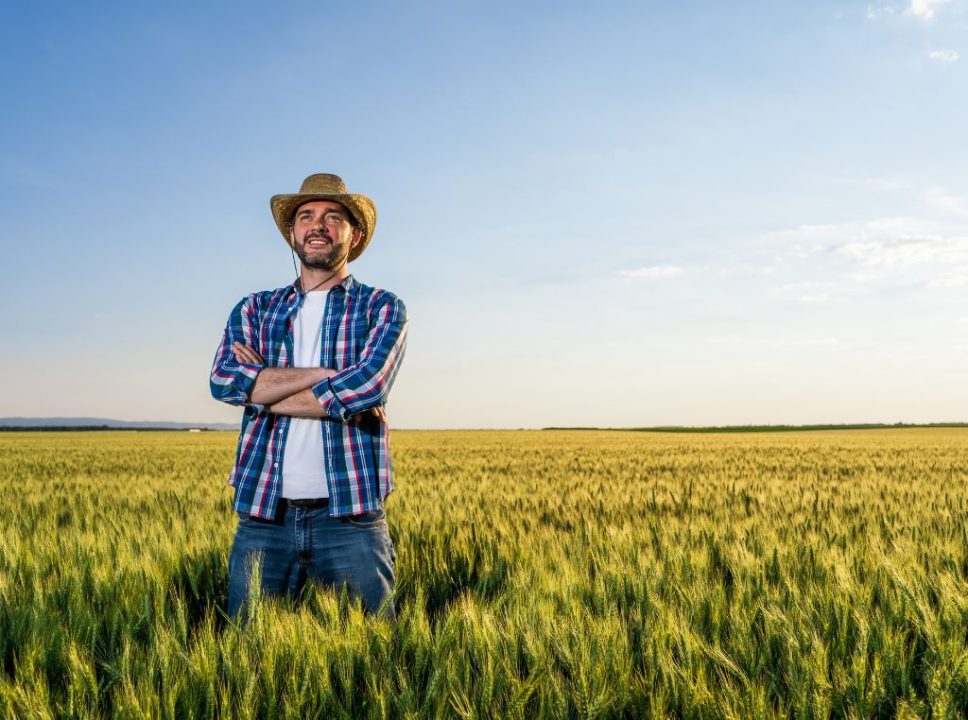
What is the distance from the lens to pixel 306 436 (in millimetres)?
2855

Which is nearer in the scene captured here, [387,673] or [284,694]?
[284,694]

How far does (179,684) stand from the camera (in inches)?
72.9

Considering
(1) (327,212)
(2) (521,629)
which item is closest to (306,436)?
(1) (327,212)

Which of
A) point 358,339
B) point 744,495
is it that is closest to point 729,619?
point 358,339

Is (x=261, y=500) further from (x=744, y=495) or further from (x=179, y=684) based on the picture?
(x=744, y=495)

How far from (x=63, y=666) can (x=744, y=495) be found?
6116 mm

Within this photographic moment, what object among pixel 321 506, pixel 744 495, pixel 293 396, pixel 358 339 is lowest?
pixel 744 495

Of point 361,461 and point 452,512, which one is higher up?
point 361,461

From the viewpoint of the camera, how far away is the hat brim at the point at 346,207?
3074 mm

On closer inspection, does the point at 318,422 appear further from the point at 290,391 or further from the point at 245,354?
the point at 245,354

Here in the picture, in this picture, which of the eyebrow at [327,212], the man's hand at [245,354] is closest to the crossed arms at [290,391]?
the man's hand at [245,354]

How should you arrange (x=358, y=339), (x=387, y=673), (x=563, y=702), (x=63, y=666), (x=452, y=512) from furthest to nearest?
(x=452, y=512) < (x=358, y=339) < (x=63, y=666) < (x=387, y=673) < (x=563, y=702)

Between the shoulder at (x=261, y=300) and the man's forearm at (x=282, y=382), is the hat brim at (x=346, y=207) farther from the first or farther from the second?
the man's forearm at (x=282, y=382)

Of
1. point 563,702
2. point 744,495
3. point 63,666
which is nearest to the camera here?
point 563,702
